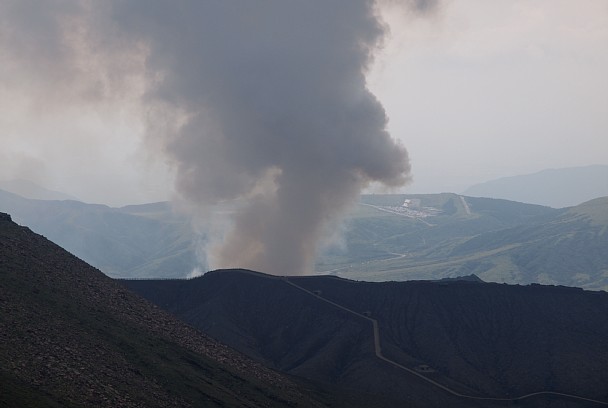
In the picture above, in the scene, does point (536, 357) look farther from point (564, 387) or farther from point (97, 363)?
point (97, 363)

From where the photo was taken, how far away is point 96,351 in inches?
3292

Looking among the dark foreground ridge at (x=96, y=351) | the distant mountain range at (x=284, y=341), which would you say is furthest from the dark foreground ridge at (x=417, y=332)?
the dark foreground ridge at (x=96, y=351)

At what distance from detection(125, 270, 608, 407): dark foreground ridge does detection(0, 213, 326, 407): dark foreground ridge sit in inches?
1050

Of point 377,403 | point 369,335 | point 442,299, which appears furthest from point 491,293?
point 377,403

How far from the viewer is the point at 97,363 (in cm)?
8019

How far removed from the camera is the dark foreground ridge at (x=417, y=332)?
131 m

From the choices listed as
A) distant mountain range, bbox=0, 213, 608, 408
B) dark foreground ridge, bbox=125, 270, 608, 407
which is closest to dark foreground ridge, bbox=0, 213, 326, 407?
distant mountain range, bbox=0, 213, 608, 408

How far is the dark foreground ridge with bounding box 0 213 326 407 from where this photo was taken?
7038cm

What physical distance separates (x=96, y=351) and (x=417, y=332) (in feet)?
266

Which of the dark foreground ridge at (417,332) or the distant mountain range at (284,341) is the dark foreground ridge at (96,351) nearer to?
the distant mountain range at (284,341)

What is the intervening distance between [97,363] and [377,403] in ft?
150

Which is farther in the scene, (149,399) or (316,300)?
(316,300)

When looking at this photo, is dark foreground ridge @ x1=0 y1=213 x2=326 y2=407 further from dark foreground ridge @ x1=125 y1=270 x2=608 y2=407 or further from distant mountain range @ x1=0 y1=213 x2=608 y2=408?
dark foreground ridge @ x1=125 y1=270 x2=608 y2=407

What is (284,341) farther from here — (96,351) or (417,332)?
(96,351)
